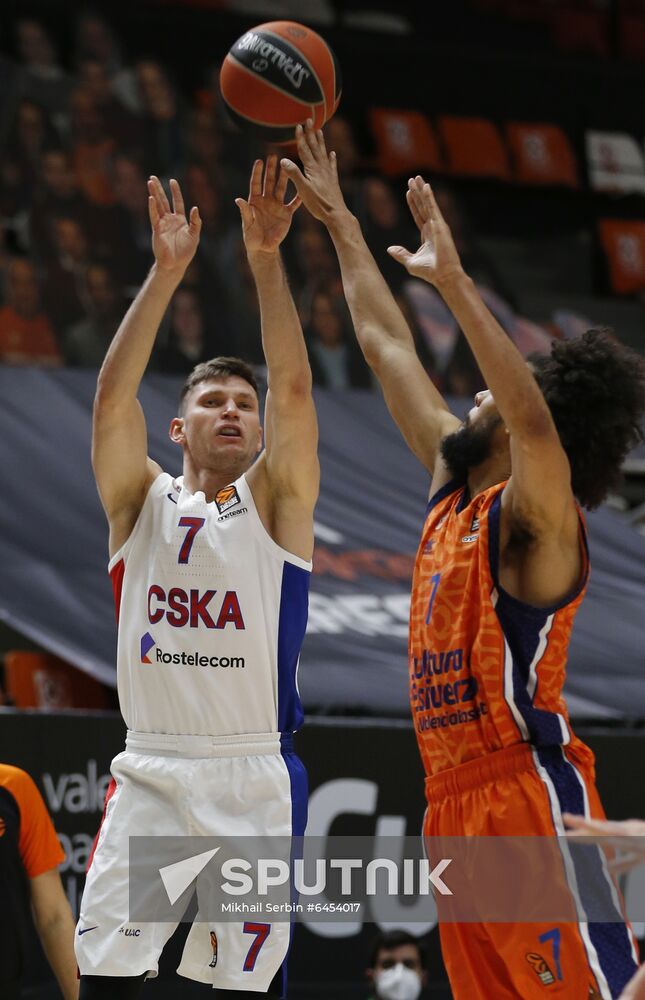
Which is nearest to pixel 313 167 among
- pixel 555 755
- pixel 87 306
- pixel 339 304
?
pixel 555 755

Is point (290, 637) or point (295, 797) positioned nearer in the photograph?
point (295, 797)

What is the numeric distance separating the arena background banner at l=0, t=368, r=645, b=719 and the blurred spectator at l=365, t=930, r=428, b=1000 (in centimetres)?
152

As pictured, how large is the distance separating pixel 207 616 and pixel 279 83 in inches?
72.5

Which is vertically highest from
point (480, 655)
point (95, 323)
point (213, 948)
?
point (95, 323)

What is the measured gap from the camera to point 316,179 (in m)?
4.59

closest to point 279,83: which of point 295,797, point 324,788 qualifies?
point 295,797

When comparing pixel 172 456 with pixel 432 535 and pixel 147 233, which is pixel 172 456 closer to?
pixel 147 233

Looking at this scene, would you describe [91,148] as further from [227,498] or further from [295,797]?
[295,797]

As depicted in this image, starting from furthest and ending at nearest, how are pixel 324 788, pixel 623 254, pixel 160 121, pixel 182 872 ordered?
pixel 623 254 < pixel 160 121 < pixel 324 788 < pixel 182 872

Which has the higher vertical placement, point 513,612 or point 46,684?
point 513,612

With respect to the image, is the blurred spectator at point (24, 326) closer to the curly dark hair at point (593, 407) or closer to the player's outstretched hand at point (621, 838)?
the curly dark hair at point (593, 407)

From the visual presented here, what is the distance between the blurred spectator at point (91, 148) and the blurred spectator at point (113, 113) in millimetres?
39

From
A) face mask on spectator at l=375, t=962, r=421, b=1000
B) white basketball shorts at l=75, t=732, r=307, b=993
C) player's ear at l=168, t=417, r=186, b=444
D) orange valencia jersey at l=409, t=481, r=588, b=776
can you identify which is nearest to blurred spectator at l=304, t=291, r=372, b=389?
face mask on spectator at l=375, t=962, r=421, b=1000

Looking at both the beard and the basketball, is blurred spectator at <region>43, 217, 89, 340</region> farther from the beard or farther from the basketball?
the beard
